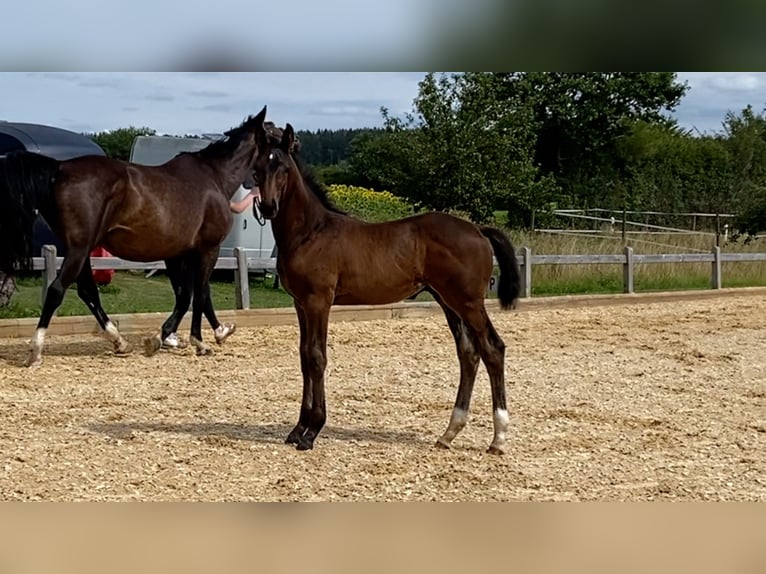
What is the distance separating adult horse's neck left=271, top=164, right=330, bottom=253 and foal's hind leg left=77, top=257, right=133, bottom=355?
11.4 ft

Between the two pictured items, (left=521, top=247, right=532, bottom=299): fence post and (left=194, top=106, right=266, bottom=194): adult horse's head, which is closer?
(left=194, top=106, right=266, bottom=194): adult horse's head

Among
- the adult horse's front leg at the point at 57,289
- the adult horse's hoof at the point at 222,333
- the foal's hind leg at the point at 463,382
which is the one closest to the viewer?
the foal's hind leg at the point at 463,382

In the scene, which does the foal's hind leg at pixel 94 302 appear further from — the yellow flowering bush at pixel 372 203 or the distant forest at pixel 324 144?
the yellow flowering bush at pixel 372 203

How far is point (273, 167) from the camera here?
15.1 feet

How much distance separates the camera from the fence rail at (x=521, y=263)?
891 centimetres

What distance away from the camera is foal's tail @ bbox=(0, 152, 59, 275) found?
6.86 m

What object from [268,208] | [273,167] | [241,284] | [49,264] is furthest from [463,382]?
[241,284]

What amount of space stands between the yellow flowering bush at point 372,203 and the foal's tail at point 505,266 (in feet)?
39.0

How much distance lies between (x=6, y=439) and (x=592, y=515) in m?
4.32

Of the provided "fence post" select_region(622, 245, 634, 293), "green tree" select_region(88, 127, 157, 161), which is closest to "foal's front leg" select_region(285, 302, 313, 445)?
"fence post" select_region(622, 245, 634, 293)

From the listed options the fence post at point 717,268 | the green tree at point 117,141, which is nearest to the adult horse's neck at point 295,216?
the fence post at point 717,268

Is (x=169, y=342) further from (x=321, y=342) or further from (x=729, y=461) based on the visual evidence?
(x=729, y=461)

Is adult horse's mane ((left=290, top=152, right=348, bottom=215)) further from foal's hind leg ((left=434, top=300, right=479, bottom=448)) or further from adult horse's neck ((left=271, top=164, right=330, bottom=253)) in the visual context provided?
foal's hind leg ((left=434, top=300, right=479, bottom=448))

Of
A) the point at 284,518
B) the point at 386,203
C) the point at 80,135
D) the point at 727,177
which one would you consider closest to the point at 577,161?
the point at 727,177
